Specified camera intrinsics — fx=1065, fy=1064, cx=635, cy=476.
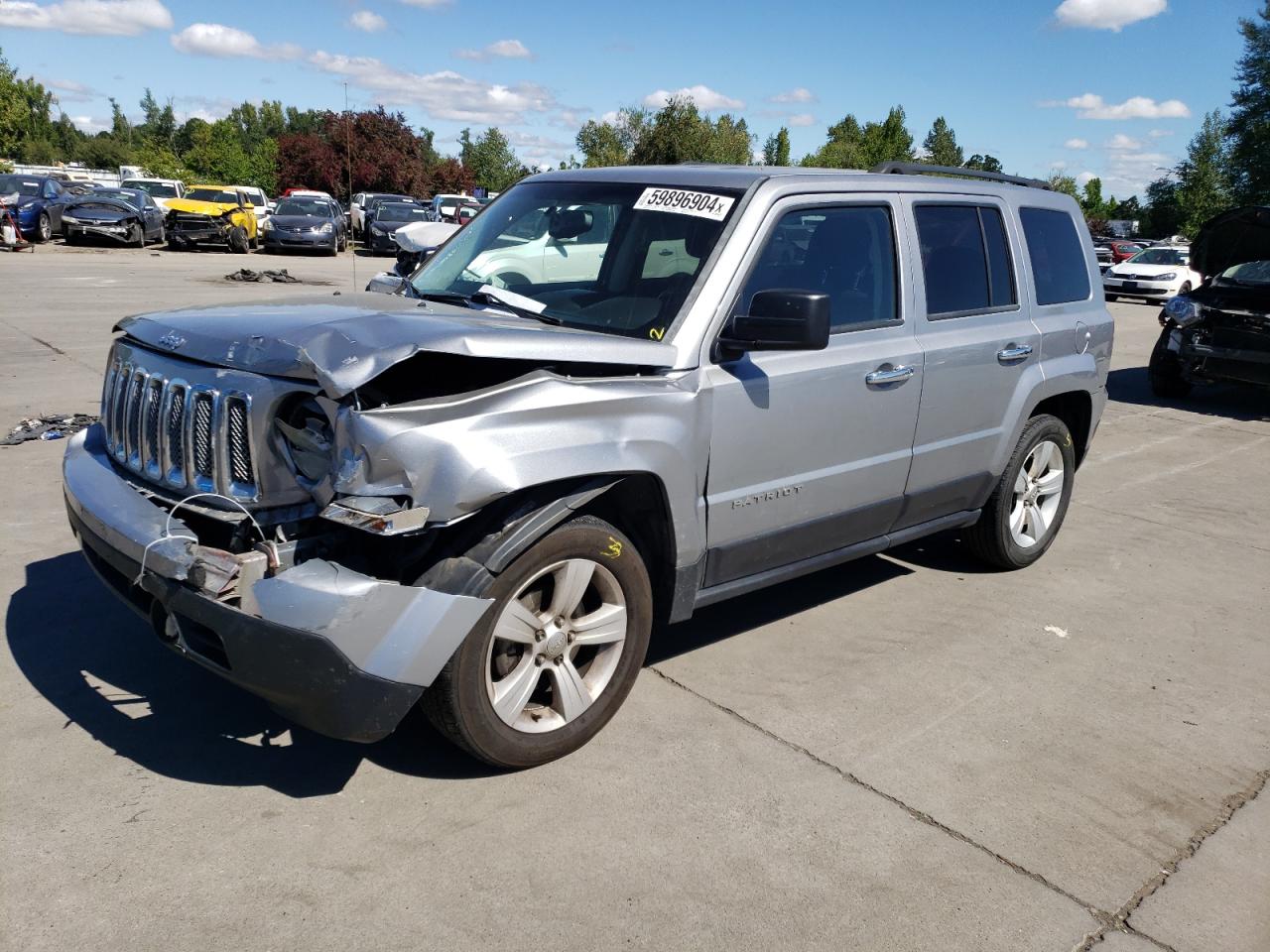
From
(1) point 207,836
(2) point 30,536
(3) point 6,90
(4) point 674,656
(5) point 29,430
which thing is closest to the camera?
(1) point 207,836

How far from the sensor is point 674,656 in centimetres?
449

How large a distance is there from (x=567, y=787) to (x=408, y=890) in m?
0.69

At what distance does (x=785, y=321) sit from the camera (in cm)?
358

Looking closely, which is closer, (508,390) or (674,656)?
(508,390)

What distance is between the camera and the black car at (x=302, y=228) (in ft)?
88.6

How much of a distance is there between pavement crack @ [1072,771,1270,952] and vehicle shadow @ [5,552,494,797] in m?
1.91

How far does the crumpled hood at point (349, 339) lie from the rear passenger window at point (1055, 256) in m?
2.72

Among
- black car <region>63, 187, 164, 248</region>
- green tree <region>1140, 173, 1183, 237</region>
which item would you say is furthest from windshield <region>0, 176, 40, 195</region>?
green tree <region>1140, 173, 1183, 237</region>

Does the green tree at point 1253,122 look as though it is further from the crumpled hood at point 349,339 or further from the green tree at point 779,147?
the crumpled hood at point 349,339

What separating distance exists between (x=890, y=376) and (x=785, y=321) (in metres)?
0.97

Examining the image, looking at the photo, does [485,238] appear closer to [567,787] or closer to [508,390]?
[508,390]

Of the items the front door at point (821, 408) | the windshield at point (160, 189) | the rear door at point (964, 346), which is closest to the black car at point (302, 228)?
the windshield at point (160, 189)

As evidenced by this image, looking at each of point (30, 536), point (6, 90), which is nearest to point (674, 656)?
point (30, 536)

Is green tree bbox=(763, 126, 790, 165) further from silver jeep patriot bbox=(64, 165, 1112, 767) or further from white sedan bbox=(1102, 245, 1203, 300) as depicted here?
silver jeep patriot bbox=(64, 165, 1112, 767)
